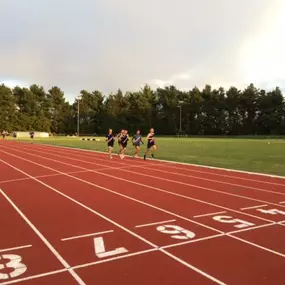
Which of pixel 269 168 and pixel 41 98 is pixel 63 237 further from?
pixel 41 98

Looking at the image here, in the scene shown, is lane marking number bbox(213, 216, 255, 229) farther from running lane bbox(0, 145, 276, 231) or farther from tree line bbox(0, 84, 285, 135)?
tree line bbox(0, 84, 285, 135)

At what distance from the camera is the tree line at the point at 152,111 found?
8525 centimetres

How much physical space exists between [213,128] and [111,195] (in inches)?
3177

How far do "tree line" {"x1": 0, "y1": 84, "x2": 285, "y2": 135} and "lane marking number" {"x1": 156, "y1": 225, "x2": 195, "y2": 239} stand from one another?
2987 inches

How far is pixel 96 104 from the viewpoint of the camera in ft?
359

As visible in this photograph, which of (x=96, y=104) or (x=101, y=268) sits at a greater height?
(x=96, y=104)

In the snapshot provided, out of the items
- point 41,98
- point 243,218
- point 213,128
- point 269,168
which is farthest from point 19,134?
point 243,218

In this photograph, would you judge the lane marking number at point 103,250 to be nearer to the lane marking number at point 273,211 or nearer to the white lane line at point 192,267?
the white lane line at point 192,267

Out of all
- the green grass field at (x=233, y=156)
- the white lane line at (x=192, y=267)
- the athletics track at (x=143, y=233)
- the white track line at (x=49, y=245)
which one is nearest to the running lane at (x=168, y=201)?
the athletics track at (x=143, y=233)

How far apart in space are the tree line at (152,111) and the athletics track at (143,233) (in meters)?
72.7

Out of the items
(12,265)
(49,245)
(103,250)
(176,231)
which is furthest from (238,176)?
(12,265)

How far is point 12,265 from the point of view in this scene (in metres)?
4.91

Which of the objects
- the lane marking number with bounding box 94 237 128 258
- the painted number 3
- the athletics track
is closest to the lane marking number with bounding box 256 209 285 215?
the athletics track

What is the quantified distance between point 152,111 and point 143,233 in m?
92.1
